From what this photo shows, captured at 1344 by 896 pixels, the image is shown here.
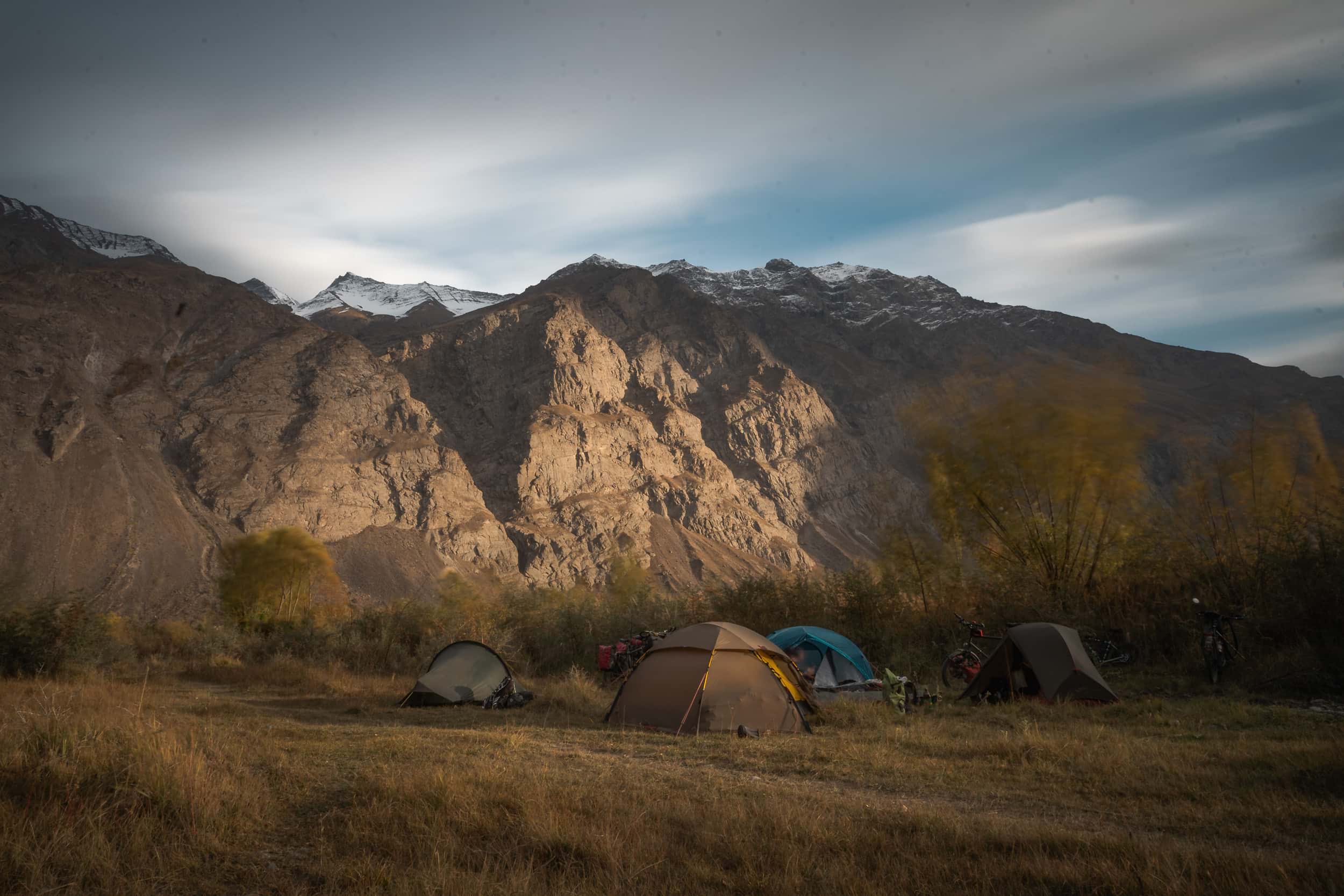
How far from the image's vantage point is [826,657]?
14750 millimetres

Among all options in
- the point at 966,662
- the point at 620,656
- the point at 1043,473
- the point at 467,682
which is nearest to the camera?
the point at 966,662

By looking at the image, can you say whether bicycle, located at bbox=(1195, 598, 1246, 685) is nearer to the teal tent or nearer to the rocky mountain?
the teal tent

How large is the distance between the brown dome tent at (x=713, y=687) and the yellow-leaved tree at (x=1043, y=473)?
7.18 meters

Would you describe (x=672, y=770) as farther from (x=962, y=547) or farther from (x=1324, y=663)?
(x=962, y=547)

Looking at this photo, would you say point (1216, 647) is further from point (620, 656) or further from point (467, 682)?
point (467, 682)

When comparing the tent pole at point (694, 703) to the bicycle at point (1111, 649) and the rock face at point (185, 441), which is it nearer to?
the bicycle at point (1111, 649)

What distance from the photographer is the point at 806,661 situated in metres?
14.7

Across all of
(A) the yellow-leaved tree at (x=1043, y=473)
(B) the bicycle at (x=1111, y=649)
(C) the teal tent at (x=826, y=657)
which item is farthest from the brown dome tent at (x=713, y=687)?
(A) the yellow-leaved tree at (x=1043, y=473)

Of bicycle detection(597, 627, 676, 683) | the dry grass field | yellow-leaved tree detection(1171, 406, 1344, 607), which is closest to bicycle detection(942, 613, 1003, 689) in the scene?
the dry grass field

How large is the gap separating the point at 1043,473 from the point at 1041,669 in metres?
5.42

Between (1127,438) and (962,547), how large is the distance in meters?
4.21

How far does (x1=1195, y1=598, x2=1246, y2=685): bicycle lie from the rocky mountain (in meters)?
51.8

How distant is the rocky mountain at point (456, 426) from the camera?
246ft

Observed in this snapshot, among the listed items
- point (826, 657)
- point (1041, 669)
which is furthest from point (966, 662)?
point (826, 657)
